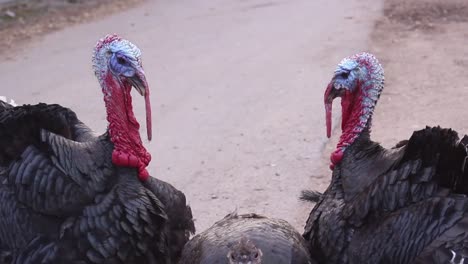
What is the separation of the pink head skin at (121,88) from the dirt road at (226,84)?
1.31 m

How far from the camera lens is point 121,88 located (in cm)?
402

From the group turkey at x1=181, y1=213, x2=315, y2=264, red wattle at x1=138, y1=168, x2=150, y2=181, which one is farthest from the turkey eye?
turkey at x1=181, y1=213, x2=315, y2=264

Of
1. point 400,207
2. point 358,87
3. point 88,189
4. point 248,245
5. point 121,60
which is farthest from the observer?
point 358,87

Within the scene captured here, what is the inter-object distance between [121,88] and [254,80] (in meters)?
3.87

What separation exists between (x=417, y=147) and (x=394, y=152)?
30 centimetres

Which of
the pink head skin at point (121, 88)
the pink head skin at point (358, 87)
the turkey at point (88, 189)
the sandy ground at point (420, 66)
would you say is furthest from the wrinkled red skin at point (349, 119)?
the sandy ground at point (420, 66)

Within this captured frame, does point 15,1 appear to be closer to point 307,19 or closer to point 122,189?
point 307,19

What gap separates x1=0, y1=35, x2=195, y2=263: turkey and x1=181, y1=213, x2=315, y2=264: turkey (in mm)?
253

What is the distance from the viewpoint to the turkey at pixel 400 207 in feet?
11.3

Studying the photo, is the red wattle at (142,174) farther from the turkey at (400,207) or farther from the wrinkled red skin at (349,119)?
the wrinkled red skin at (349,119)

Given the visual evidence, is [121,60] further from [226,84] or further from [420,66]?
[420,66]

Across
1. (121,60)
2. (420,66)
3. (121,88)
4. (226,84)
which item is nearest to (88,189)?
(121,88)

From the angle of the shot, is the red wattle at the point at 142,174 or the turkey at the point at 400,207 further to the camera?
the red wattle at the point at 142,174

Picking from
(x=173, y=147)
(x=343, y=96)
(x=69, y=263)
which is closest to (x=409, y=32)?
(x=173, y=147)
